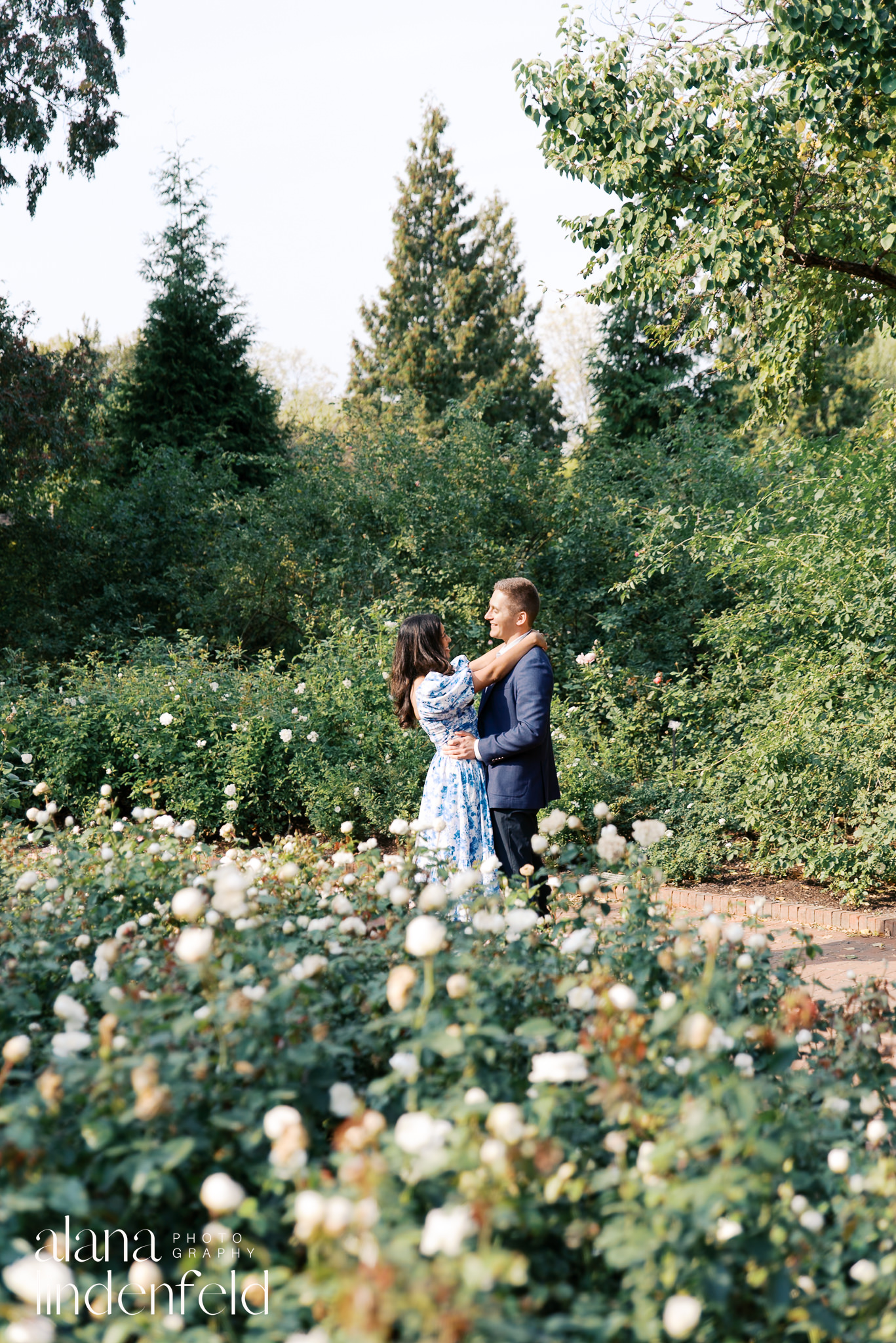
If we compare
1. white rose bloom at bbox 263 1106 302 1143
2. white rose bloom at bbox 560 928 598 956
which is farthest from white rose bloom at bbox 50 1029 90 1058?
white rose bloom at bbox 560 928 598 956

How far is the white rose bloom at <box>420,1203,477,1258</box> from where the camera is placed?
1128mm

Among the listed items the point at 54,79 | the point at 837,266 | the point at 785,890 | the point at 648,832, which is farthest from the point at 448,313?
the point at 648,832

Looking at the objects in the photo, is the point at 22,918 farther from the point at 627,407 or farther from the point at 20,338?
the point at 627,407

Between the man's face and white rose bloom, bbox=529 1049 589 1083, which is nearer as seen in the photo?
white rose bloom, bbox=529 1049 589 1083

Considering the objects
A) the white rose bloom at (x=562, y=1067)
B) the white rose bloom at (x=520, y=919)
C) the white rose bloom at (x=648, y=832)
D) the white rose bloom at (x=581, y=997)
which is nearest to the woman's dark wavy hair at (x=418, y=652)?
the white rose bloom at (x=648, y=832)

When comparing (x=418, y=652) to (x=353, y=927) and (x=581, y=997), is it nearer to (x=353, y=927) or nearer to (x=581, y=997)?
(x=353, y=927)

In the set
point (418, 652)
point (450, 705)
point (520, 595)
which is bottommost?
point (450, 705)

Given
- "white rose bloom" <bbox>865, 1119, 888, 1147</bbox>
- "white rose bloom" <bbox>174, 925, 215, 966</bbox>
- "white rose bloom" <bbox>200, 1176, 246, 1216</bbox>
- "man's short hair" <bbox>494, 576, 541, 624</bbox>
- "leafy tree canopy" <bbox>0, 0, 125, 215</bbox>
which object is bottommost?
"white rose bloom" <bbox>865, 1119, 888, 1147</bbox>

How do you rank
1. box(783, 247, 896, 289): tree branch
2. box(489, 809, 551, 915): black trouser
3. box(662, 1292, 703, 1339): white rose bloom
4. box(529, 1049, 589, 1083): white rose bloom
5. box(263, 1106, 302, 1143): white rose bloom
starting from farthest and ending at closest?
box(783, 247, 896, 289): tree branch, box(489, 809, 551, 915): black trouser, box(529, 1049, 589, 1083): white rose bloom, box(263, 1106, 302, 1143): white rose bloom, box(662, 1292, 703, 1339): white rose bloom

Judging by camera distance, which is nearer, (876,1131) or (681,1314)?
(681,1314)

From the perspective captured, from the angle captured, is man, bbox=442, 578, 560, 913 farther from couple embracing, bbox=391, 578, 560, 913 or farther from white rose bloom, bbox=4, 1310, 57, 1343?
white rose bloom, bbox=4, 1310, 57, 1343

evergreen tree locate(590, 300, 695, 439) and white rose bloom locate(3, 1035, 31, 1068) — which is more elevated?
evergreen tree locate(590, 300, 695, 439)

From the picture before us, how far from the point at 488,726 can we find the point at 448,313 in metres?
22.4

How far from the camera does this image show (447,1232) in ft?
3.71
